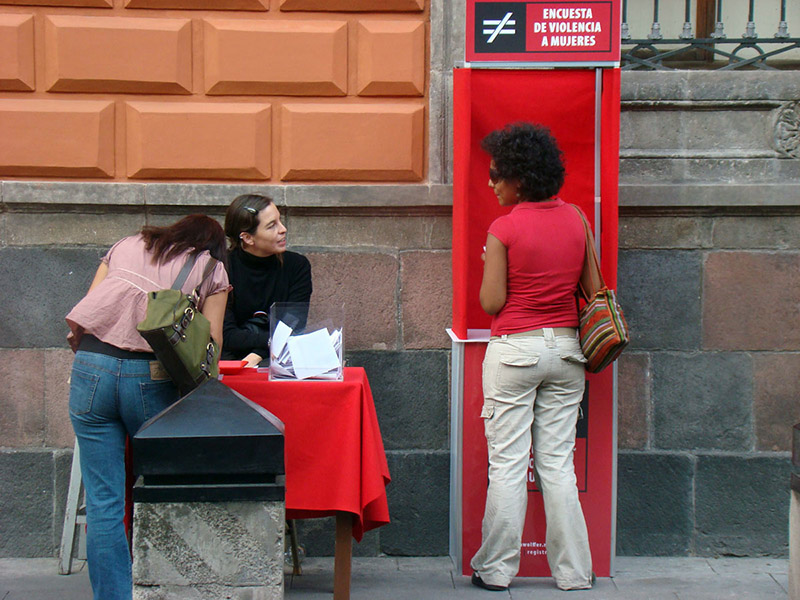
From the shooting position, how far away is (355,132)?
4.52 m

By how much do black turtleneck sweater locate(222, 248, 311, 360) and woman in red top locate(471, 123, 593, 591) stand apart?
882 mm

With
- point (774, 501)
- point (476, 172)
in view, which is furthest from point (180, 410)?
point (774, 501)

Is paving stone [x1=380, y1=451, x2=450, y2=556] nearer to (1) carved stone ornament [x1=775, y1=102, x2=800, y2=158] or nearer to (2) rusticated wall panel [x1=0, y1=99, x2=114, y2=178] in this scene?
(2) rusticated wall panel [x1=0, y1=99, x2=114, y2=178]

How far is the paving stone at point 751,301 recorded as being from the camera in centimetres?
455

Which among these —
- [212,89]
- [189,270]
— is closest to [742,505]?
[189,270]

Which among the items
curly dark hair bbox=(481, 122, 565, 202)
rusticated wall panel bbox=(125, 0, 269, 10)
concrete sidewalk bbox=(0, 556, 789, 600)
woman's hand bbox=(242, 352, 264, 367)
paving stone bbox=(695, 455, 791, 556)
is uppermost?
rusticated wall panel bbox=(125, 0, 269, 10)

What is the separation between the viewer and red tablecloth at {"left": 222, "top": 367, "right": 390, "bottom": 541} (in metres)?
3.47

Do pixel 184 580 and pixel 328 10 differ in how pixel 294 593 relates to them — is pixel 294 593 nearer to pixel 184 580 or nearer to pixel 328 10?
pixel 184 580

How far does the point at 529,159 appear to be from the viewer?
12.1 feet

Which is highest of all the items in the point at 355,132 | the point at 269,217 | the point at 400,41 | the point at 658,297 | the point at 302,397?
the point at 400,41

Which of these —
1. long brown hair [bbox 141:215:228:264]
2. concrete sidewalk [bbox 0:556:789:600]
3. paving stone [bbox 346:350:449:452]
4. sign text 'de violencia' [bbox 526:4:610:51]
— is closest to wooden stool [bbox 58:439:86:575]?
concrete sidewalk [bbox 0:556:789:600]

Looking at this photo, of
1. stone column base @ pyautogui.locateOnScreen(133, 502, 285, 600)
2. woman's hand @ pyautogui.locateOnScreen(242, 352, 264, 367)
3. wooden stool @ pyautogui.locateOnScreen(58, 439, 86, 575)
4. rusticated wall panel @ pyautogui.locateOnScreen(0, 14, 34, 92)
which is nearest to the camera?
stone column base @ pyautogui.locateOnScreen(133, 502, 285, 600)

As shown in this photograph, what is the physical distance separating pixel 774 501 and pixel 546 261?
191cm

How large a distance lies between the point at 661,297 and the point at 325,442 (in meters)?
1.96
